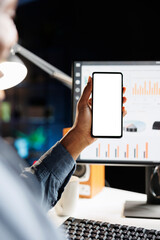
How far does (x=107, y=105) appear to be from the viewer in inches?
39.6

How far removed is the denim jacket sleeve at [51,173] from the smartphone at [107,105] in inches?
4.8


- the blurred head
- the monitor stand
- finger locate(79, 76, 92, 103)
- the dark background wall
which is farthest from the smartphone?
the dark background wall

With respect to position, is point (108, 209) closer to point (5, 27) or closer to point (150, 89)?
point (150, 89)

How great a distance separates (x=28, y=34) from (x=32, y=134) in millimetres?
1254

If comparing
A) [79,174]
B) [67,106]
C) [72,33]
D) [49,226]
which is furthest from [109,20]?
[49,226]

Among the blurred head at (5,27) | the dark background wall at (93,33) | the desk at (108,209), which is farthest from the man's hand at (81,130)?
the dark background wall at (93,33)

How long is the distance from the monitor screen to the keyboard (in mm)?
280

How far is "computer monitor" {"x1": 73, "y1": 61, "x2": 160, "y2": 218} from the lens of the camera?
109 cm

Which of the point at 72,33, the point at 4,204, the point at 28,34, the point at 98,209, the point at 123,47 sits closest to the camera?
the point at 4,204

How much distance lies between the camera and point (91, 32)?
3094 millimetres

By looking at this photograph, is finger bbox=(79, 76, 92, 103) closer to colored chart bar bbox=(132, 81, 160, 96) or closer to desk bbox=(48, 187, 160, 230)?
colored chart bar bbox=(132, 81, 160, 96)

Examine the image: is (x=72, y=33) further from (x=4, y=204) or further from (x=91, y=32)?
(x=4, y=204)

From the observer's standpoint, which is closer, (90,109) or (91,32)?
(90,109)

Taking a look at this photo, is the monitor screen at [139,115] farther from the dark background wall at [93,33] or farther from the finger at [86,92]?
the dark background wall at [93,33]
